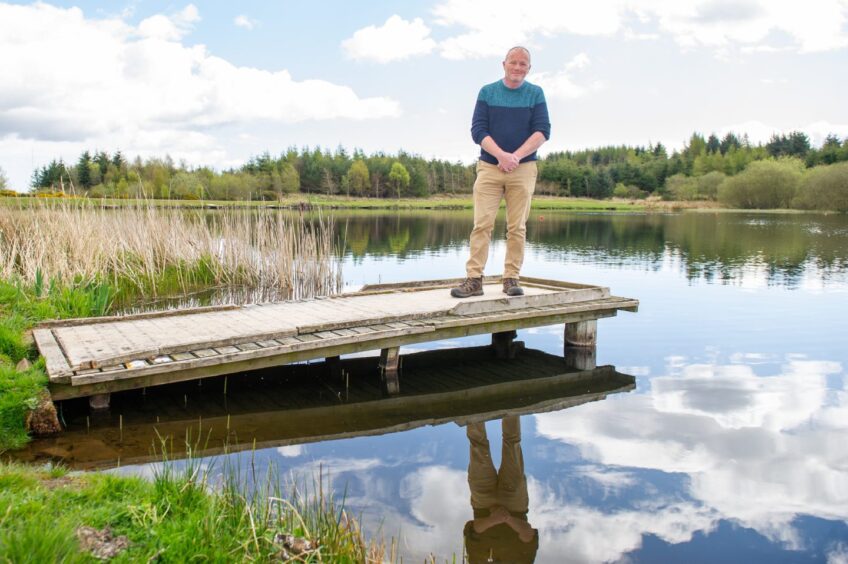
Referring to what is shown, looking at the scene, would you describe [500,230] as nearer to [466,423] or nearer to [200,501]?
[466,423]

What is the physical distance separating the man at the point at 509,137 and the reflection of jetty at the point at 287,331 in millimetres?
1095

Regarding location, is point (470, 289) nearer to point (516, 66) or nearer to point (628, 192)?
point (516, 66)

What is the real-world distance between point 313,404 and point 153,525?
12.2 ft

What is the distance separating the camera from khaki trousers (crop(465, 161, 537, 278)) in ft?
25.7

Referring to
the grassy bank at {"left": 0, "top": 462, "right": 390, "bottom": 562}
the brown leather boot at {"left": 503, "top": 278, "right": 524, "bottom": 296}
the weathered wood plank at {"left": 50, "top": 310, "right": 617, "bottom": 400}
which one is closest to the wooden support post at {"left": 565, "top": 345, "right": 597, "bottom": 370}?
the weathered wood plank at {"left": 50, "top": 310, "right": 617, "bottom": 400}

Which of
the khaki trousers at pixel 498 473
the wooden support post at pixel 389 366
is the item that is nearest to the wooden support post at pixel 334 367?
the wooden support post at pixel 389 366

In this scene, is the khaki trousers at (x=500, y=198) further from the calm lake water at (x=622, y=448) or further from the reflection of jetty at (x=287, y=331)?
the calm lake water at (x=622, y=448)

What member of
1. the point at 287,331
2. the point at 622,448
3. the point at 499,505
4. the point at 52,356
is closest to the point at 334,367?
the point at 287,331

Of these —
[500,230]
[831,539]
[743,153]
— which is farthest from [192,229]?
[743,153]

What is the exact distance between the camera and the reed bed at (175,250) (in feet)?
37.4

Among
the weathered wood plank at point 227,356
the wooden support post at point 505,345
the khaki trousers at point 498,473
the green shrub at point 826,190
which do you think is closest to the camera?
the khaki trousers at point 498,473

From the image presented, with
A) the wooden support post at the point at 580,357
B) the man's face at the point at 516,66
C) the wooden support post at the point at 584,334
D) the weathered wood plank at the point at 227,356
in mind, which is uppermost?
the man's face at the point at 516,66

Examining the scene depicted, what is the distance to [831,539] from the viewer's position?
456 cm

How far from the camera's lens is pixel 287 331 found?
697 centimetres
